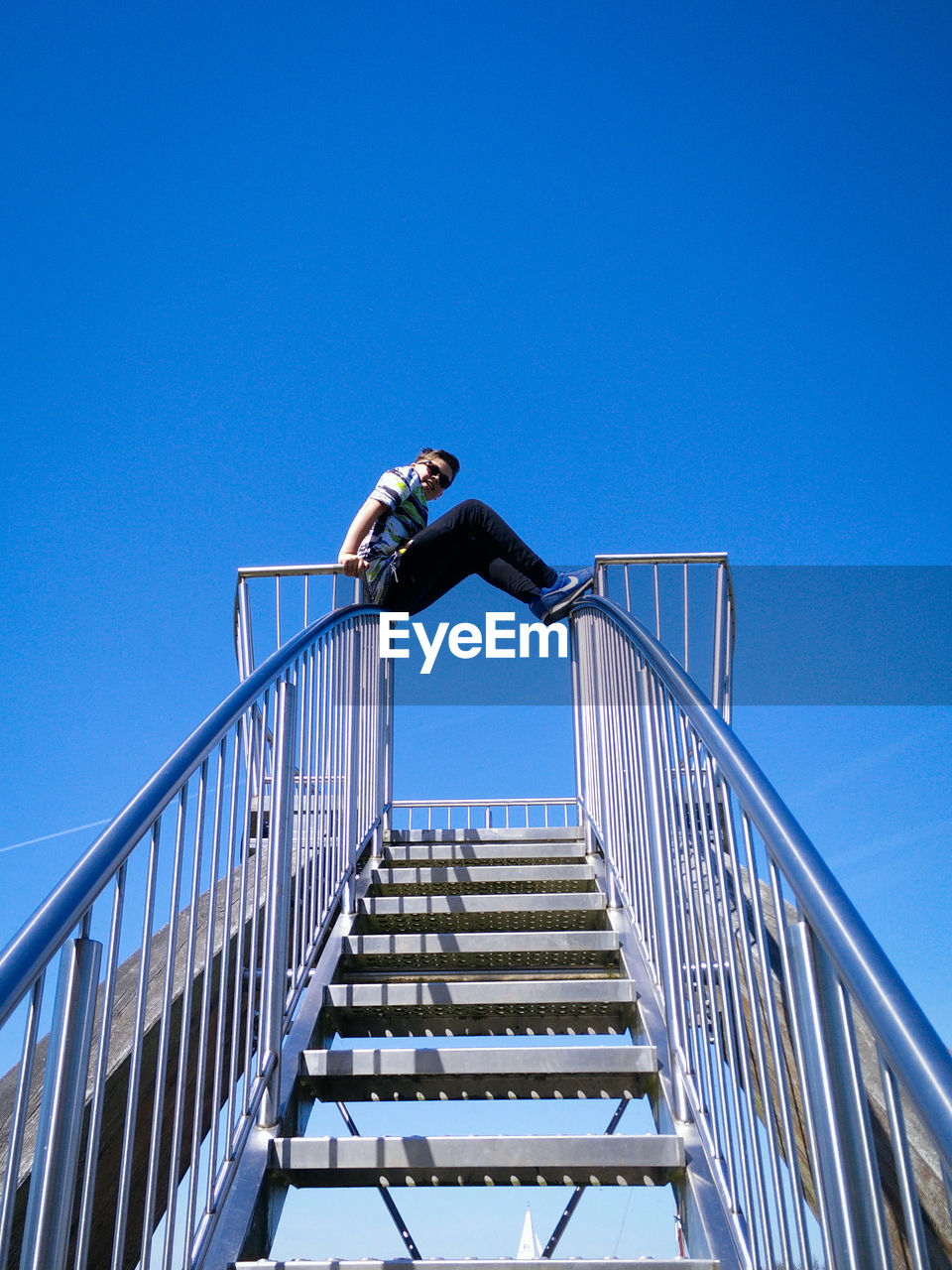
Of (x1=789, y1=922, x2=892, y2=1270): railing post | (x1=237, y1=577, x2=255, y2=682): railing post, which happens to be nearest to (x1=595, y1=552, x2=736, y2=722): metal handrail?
(x1=237, y1=577, x2=255, y2=682): railing post

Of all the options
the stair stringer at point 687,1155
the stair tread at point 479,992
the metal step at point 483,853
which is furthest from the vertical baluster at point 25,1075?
the metal step at point 483,853

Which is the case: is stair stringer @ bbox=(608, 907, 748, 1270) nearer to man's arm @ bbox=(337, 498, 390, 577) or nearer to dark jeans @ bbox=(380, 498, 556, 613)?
dark jeans @ bbox=(380, 498, 556, 613)

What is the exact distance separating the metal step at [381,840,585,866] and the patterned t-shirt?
101 cm

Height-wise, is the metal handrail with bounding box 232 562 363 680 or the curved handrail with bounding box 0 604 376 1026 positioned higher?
the metal handrail with bounding box 232 562 363 680

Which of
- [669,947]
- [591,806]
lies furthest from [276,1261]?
[591,806]

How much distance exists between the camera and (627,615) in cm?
261

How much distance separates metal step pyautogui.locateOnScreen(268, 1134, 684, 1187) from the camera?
1.93m

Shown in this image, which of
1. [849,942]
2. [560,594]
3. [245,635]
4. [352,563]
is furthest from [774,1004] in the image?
[245,635]

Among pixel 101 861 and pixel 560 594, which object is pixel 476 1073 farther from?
pixel 560 594

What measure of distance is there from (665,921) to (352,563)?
219 centimetres

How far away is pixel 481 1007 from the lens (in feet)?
8.62

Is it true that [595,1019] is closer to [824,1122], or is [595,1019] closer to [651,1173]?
[651,1173]

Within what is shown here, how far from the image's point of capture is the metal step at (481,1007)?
2586 mm

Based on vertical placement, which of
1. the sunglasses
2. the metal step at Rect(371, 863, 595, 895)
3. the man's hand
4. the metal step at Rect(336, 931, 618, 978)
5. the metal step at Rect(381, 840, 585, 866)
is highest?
the sunglasses
